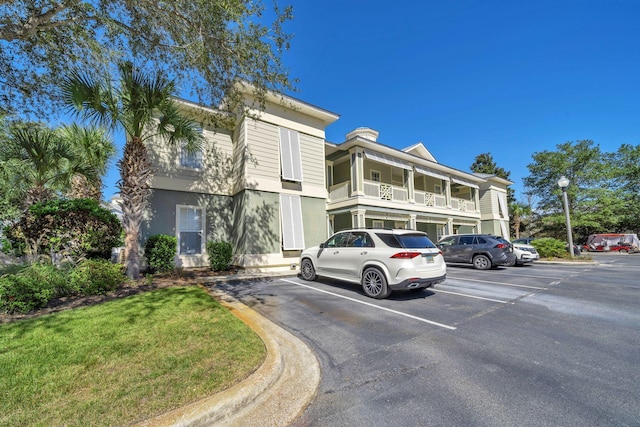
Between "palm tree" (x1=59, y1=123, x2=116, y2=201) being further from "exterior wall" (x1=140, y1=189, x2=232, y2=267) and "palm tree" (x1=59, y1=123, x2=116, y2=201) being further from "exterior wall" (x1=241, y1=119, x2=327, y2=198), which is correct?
"exterior wall" (x1=241, y1=119, x2=327, y2=198)

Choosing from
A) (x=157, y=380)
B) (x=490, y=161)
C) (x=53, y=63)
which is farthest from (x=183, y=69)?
(x=490, y=161)

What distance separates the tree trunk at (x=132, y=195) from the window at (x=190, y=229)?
133 inches

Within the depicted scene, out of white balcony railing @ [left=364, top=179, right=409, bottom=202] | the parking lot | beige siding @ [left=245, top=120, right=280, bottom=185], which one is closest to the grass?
the parking lot

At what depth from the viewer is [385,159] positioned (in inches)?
650

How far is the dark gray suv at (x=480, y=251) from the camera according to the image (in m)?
12.6

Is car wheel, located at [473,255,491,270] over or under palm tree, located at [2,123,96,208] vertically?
under

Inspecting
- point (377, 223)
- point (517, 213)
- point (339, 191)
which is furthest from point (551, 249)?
point (517, 213)

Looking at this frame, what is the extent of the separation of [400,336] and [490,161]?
45.4 meters

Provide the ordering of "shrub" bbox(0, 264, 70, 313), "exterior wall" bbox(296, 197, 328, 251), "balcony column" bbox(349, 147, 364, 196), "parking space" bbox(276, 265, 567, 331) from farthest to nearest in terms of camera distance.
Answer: "balcony column" bbox(349, 147, 364, 196) < "exterior wall" bbox(296, 197, 328, 251) < "parking space" bbox(276, 265, 567, 331) < "shrub" bbox(0, 264, 70, 313)

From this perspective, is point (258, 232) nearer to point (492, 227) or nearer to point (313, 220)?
point (313, 220)

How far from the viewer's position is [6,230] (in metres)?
9.56

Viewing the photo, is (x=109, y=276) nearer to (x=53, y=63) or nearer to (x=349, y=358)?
(x=53, y=63)

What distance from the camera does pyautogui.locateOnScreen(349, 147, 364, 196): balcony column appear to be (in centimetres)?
1497

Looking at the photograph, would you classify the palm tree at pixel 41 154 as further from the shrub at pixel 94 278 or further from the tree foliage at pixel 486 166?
the tree foliage at pixel 486 166
